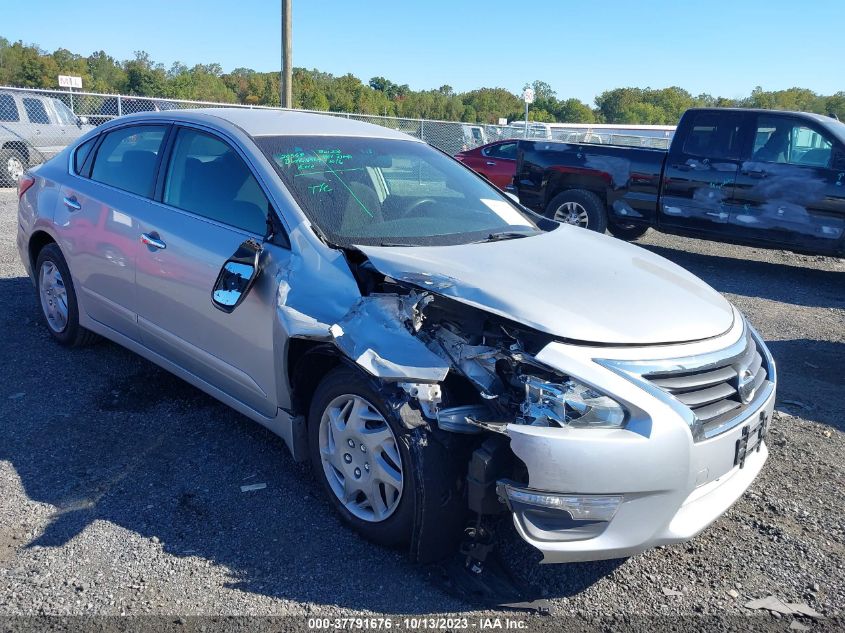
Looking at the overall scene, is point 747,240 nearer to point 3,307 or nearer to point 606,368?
point 606,368

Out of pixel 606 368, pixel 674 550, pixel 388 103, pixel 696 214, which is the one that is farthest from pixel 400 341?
pixel 388 103

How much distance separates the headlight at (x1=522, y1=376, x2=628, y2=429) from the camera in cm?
255

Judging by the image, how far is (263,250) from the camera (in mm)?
3332

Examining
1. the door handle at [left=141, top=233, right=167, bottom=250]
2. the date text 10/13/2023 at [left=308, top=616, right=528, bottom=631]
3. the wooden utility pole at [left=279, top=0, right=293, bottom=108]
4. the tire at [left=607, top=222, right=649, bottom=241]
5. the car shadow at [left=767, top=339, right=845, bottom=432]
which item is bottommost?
the date text 10/13/2023 at [left=308, top=616, right=528, bottom=631]

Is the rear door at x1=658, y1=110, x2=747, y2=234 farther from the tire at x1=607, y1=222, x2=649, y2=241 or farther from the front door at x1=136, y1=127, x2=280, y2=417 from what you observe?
the front door at x1=136, y1=127, x2=280, y2=417

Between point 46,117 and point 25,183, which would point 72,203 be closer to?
point 25,183

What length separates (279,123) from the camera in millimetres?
4082

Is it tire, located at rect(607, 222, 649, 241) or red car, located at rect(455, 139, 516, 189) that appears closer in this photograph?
tire, located at rect(607, 222, 649, 241)

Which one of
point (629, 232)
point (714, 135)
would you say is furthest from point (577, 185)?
point (714, 135)

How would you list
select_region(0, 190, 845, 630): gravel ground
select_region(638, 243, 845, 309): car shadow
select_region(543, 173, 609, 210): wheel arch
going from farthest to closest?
1. select_region(543, 173, 609, 210): wheel arch
2. select_region(638, 243, 845, 309): car shadow
3. select_region(0, 190, 845, 630): gravel ground

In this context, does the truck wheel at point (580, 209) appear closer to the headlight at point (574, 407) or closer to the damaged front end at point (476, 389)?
the damaged front end at point (476, 389)

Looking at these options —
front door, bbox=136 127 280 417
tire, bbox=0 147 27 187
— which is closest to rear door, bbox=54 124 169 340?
front door, bbox=136 127 280 417

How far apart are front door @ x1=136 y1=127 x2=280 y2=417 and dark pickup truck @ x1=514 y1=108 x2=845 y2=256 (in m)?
6.91

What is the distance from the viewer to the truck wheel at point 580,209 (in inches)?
390
